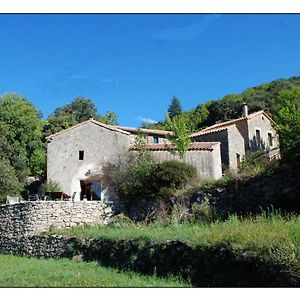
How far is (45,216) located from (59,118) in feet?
65.4

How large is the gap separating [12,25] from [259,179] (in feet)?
28.1

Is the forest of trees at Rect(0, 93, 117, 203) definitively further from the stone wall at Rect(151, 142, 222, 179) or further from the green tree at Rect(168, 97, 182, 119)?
the stone wall at Rect(151, 142, 222, 179)

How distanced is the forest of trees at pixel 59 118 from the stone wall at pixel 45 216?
14.1ft

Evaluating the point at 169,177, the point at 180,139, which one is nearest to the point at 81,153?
the point at 180,139

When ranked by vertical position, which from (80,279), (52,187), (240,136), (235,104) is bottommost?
(80,279)

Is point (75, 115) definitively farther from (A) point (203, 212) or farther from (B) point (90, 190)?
(A) point (203, 212)

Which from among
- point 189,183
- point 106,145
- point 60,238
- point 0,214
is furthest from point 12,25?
point 106,145

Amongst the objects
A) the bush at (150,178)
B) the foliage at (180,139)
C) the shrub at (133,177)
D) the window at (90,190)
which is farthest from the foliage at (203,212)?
the window at (90,190)

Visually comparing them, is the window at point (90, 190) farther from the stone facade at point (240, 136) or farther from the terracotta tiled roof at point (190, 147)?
the stone facade at point (240, 136)

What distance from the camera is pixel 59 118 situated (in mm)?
37094

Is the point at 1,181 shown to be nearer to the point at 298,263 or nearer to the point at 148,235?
the point at 148,235
